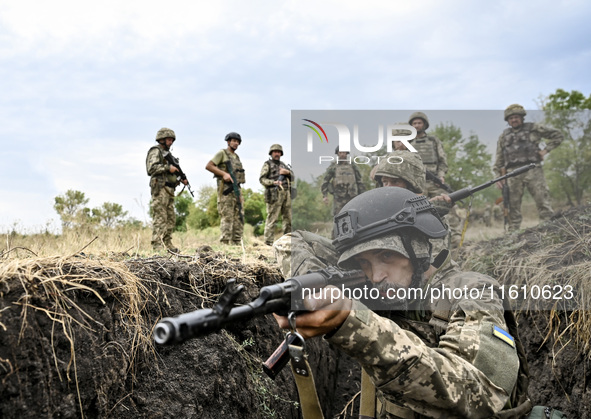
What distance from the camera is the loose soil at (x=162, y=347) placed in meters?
2.29

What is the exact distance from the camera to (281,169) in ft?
36.4

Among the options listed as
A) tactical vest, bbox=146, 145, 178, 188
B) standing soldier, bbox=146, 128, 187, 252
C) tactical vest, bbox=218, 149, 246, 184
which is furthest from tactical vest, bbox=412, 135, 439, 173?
tactical vest, bbox=218, 149, 246, 184

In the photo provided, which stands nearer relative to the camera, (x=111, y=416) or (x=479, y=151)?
(x=111, y=416)

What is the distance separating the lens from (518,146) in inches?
141

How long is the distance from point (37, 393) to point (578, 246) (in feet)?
14.1

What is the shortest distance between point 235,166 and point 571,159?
7.27m

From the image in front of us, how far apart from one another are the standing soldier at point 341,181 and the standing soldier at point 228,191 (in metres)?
7.05

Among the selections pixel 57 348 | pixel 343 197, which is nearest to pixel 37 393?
pixel 57 348

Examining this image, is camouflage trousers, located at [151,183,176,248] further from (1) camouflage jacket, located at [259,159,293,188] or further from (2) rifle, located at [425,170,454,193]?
(2) rifle, located at [425,170,454,193]

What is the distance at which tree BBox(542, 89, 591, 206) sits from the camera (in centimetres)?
404

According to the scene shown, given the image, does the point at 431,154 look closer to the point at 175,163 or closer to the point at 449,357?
the point at 449,357

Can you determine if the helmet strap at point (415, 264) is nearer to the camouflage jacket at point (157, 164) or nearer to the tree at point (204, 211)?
the camouflage jacket at point (157, 164)

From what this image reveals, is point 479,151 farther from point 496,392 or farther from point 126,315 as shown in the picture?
point 126,315

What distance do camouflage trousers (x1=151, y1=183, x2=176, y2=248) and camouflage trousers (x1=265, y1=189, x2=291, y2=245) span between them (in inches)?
93.1
